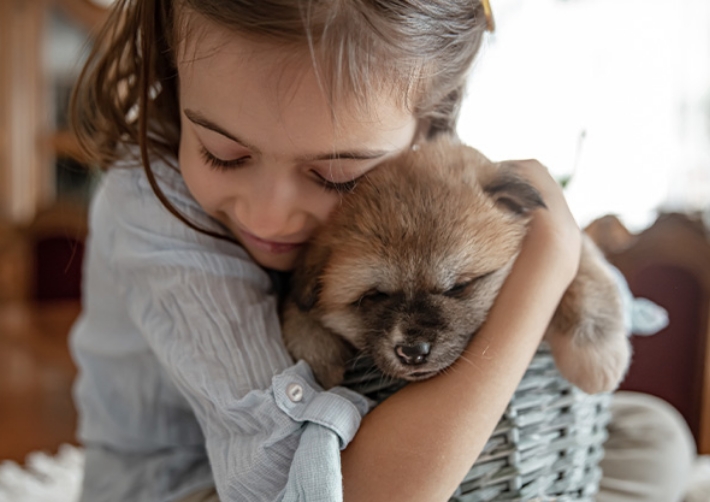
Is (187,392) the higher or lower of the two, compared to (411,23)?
lower

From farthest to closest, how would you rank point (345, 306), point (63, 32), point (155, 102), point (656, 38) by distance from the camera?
point (63, 32) → point (656, 38) → point (155, 102) → point (345, 306)

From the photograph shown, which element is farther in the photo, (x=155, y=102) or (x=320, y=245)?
(x=155, y=102)

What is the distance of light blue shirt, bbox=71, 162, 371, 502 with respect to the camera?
796 mm

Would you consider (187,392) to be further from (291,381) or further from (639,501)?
(639,501)

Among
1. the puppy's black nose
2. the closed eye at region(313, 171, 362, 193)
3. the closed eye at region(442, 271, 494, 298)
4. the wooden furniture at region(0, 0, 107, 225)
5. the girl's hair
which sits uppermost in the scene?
the girl's hair

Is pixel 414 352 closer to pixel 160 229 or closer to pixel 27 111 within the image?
pixel 160 229

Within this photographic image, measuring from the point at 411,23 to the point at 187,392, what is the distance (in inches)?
24.6

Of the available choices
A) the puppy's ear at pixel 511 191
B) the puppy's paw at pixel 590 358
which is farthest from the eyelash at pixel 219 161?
the puppy's paw at pixel 590 358

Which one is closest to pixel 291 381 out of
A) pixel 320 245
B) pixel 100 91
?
pixel 320 245

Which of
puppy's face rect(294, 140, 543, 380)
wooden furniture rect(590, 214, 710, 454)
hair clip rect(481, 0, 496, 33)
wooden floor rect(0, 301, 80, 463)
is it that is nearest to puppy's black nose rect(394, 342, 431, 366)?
puppy's face rect(294, 140, 543, 380)

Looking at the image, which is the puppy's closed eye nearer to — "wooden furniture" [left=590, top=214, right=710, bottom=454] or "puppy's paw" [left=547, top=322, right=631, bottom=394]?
"puppy's paw" [left=547, top=322, right=631, bottom=394]

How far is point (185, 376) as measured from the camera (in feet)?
2.91

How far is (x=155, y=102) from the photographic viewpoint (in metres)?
1.05

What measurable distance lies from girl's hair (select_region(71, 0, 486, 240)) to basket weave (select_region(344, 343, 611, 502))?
0.41m
